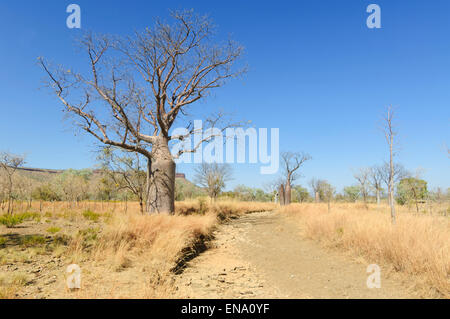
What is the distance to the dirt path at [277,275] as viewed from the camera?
342 cm

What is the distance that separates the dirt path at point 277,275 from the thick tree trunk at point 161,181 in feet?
9.59

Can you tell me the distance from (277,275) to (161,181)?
5.83m

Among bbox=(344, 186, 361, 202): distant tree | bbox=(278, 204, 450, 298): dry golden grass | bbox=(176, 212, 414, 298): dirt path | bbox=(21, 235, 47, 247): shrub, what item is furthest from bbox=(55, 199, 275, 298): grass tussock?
bbox=(344, 186, 361, 202): distant tree

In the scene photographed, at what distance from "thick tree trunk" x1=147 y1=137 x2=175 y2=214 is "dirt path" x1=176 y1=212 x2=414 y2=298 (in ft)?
9.59

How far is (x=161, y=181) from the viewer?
29.2ft

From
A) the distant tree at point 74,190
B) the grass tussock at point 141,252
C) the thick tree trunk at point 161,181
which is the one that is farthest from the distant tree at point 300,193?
the grass tussock at point 141,252

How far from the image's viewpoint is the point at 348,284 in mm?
3730

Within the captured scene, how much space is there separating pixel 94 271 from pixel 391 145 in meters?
9.03

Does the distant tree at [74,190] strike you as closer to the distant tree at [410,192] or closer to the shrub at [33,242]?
the shrub at [33,242]

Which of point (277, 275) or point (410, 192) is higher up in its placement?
point (410, 192)

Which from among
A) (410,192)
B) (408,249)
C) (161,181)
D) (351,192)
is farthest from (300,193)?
(408,249)

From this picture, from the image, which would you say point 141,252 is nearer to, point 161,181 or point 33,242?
point 33,242
